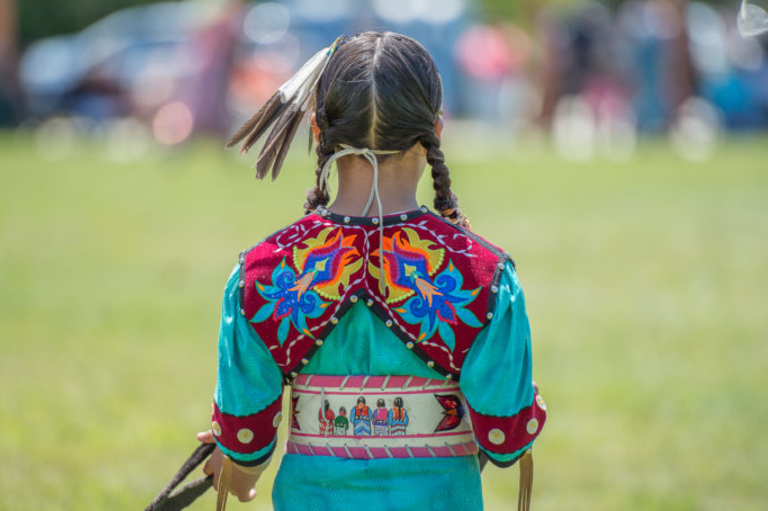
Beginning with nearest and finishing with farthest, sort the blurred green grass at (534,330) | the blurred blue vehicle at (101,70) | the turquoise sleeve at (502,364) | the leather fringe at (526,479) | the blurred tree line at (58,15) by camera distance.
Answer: the turquoise sleeve at (502,364) < the leather fringe at (526,479) < the blurred green grass at (534,330) < the blurred blue vehicle at (101,70) < the blurred tree line at (58,15)

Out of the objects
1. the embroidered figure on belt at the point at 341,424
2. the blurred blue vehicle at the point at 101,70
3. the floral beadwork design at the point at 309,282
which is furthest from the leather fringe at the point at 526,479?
the blurred blue vehicle at the point at 101,70

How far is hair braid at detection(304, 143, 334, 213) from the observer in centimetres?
196

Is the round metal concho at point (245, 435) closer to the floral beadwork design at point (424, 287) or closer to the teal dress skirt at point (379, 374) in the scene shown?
the teal dress skirt at point (379, 374)

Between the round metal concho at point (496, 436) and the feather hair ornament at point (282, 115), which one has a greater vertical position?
the feather hair ornament at point (282, 115)

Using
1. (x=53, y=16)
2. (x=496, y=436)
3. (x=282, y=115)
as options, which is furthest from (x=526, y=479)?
(x=53, y=16)

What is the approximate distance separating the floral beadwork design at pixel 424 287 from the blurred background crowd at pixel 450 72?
42.1ft

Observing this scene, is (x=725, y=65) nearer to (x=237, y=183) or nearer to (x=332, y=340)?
(x=237, y=183)

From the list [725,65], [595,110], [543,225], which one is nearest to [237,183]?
[543,225]

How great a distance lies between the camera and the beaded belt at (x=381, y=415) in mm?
1867

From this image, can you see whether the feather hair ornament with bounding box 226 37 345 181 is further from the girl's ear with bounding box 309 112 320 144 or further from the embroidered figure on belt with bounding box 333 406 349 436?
the embroidered figure on belt with bounding box 333 406 349 436

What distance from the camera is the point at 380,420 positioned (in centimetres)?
187

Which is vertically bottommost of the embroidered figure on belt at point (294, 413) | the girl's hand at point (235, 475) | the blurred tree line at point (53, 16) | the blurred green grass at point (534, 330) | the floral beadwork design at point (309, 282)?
the blurred green grass at point (534, 330)

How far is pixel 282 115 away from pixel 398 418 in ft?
2.09

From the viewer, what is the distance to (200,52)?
14477 mm
